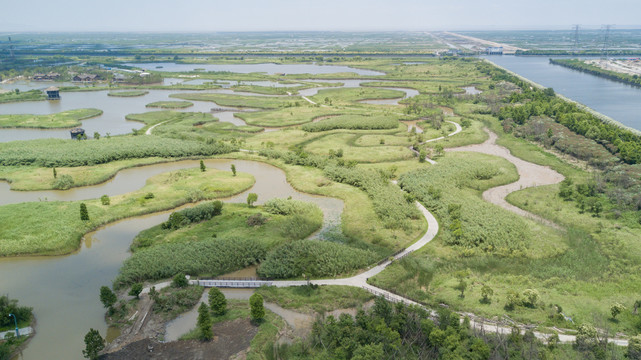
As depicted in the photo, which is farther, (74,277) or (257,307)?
(74,277)

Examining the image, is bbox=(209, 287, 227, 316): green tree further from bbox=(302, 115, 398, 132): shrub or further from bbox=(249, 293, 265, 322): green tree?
bbox=(302, 115, 398, 132): shrub

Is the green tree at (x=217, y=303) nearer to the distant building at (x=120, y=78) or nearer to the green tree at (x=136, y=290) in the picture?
the green tree at (x=136, y=290)

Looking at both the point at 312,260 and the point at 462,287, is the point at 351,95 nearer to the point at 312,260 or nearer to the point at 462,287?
the point at 312,260

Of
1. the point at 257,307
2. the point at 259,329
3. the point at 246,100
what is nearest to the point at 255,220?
the point at 257,307

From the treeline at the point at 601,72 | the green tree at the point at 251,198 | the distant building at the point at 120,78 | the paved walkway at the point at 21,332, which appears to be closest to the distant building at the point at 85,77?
the distant building at the point at 120,78

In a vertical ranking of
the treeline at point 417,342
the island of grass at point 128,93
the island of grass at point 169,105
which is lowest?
the treeline at point 417,342

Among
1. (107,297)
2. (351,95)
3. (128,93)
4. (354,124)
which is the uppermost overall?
(128,93)
